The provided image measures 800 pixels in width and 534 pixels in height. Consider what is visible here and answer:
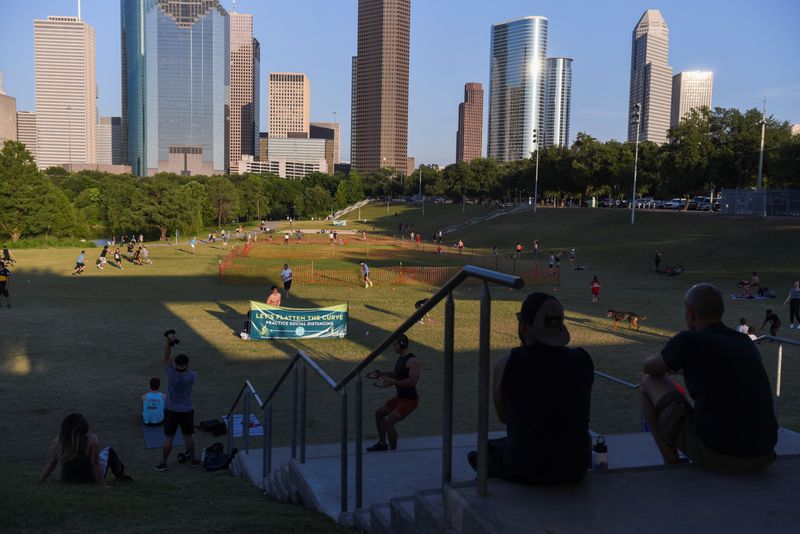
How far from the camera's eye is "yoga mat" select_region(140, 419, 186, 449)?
10474 mm

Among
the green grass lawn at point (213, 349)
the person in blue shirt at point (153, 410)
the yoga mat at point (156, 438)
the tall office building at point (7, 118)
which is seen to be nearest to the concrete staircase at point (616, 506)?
the green grass lawn at point (213, 349)

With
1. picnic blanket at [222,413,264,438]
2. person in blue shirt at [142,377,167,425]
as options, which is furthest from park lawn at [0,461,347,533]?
person in blue shirt at [142,377,167,425]

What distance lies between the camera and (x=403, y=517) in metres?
3.66

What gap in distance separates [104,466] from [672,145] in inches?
2708

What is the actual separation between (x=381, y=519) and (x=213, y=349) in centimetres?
1444

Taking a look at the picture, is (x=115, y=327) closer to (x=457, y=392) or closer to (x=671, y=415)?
(x=457, y=392)

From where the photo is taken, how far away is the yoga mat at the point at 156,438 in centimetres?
1047

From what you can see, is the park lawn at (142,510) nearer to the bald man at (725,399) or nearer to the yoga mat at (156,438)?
the bald man at (725,399)

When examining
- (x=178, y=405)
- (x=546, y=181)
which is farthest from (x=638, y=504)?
(x=546, y=181)

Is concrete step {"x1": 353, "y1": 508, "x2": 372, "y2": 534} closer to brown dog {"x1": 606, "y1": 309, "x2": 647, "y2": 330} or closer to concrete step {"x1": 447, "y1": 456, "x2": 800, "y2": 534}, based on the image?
concrete step {"x1": 447, "y1": 456, "x2": 800, "y2": 534}

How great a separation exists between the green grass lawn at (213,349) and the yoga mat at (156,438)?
135mm

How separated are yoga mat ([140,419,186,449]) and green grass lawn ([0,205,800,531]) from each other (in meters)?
0.13

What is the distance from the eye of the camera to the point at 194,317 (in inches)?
889

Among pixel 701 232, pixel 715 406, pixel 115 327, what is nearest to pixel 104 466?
pixel 715 406
